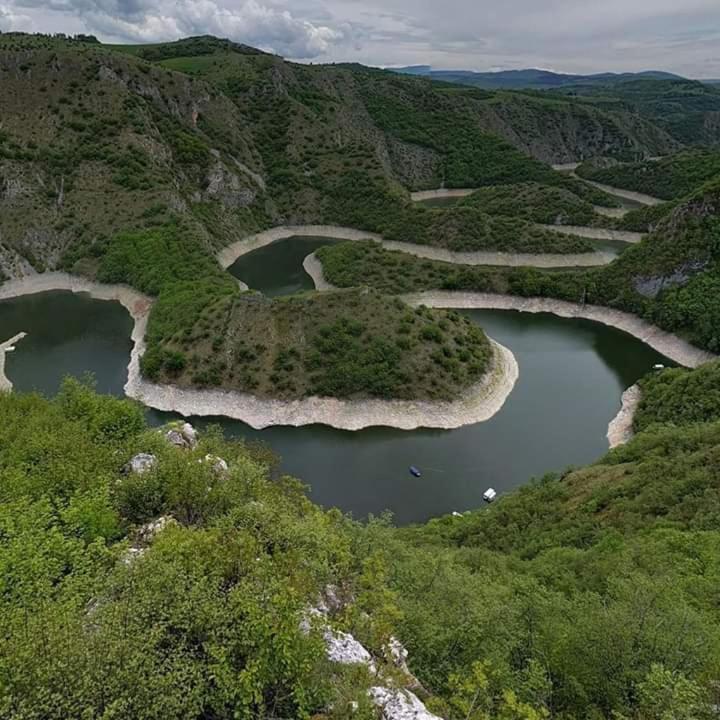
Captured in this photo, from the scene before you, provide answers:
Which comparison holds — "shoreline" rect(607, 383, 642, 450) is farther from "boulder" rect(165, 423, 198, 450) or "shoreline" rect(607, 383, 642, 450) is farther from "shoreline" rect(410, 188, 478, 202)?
"shoreline" rect(410, 188, 478, 202)

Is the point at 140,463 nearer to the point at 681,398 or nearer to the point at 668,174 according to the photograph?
the point at 681,398

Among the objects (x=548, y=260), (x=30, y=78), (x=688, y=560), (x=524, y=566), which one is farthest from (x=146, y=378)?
(x=30, y=78)

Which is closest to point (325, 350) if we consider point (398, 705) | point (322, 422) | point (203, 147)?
point (322, 422)

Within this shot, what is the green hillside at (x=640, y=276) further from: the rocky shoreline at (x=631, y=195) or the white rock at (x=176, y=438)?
the rocky shoreline at (x=631, y=195)

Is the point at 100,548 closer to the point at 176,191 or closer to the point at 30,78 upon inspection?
the point at 176,191

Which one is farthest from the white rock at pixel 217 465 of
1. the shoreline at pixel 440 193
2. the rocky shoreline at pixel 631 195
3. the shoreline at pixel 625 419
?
the rocky shoreline at pixel 631 195

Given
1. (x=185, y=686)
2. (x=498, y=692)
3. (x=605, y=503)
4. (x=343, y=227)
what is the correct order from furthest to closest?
(x=343, y=227), (x=605, y=503), (x=498, y=692), (x=185, y=686)
